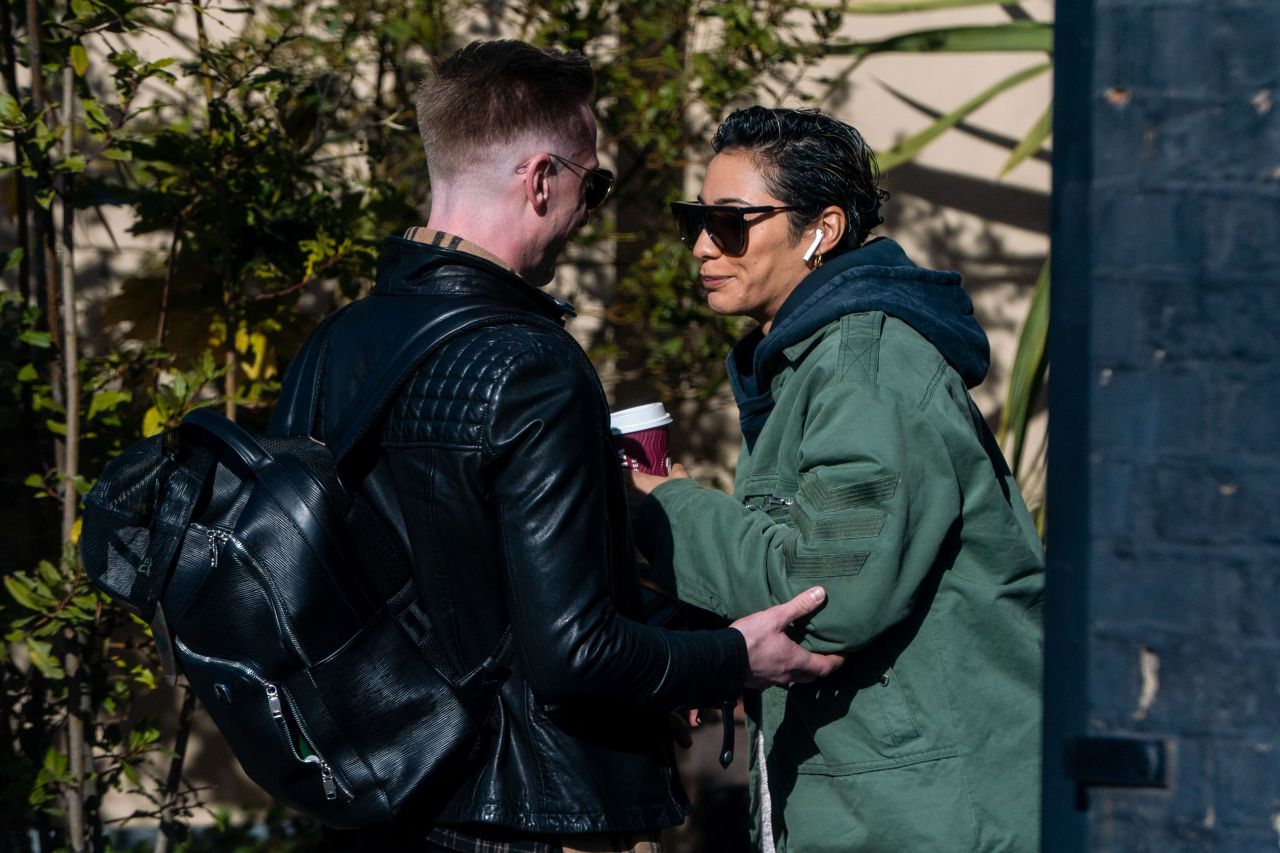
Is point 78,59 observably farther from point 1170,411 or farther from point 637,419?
point 1170,411

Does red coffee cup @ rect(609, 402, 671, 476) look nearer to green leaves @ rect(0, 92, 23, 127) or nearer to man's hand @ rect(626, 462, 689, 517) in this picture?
man's hand @ rect(626, 462, 689, 517)

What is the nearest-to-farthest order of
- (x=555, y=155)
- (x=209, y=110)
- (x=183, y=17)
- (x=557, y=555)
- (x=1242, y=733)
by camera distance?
(x=1242, y=733) → (x=557, y=555) → (x=555, y=155) → (x=209, y=110) → (x=183, y=17)

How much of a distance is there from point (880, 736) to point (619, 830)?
1.70 feet

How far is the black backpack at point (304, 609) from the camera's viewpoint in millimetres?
1744

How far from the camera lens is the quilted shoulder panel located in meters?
1.76

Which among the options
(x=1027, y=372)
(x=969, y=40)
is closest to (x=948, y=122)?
(x=969, y=40)

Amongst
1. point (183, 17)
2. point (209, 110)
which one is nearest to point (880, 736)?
point (209, 110)

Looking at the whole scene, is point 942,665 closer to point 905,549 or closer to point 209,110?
point 905,549

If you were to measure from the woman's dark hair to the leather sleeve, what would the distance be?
2.55 feet

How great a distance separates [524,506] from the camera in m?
1.76

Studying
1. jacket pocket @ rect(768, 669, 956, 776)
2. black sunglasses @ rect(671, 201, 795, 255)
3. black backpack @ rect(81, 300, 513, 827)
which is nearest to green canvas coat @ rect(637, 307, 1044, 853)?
jacket pocket @ rect(768, 669, 956, 776)

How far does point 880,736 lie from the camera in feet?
7.23

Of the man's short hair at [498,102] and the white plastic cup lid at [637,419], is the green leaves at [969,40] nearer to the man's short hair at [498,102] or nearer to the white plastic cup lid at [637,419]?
the white plastic cup lid at [637,419]

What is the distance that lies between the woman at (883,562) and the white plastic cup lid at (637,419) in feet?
0.29
